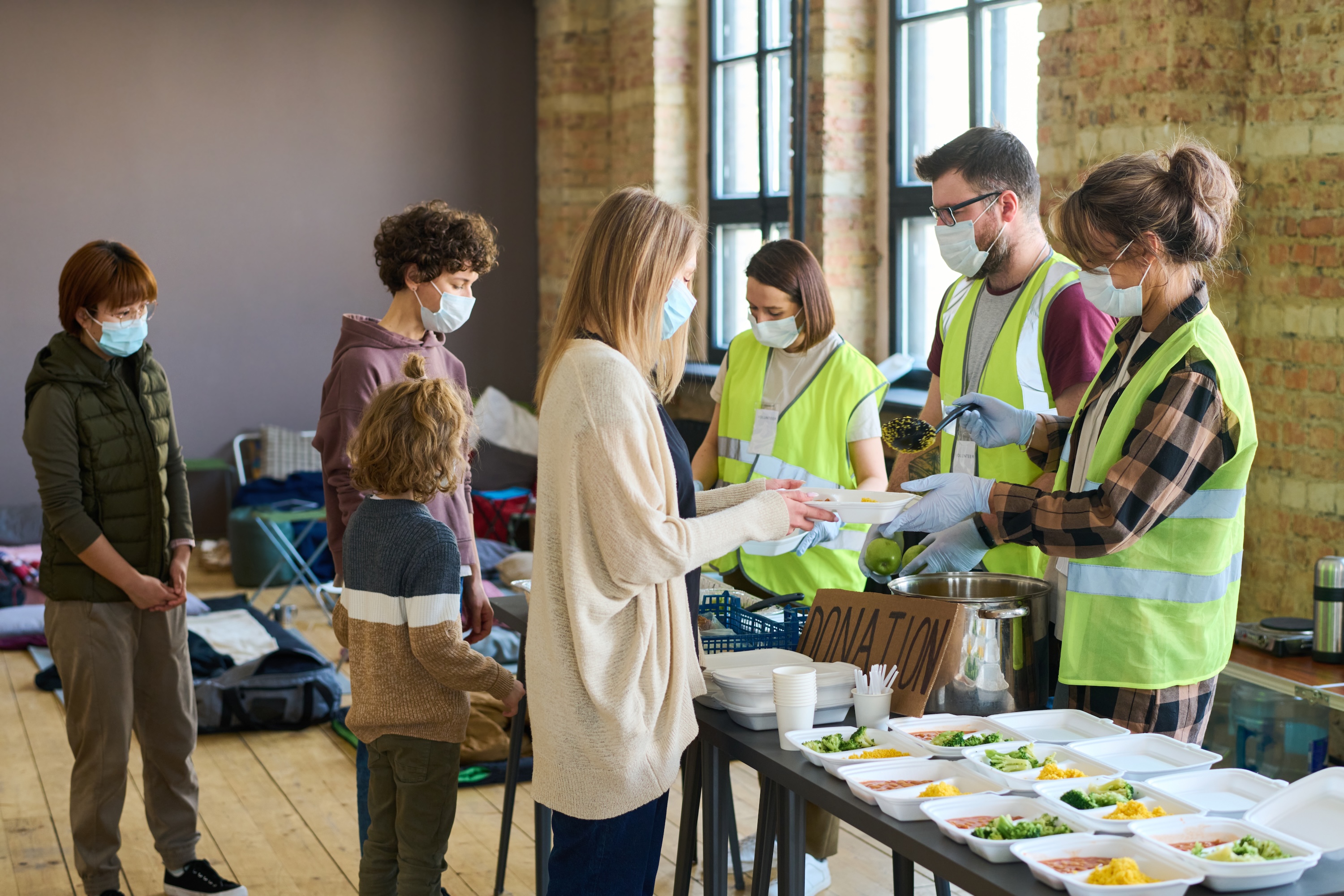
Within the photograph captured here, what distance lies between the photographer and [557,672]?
1759mm

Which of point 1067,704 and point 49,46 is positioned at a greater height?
point 49,46

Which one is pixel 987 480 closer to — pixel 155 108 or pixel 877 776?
pixel 877 776

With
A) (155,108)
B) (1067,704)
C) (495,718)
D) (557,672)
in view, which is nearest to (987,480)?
(1067,704)

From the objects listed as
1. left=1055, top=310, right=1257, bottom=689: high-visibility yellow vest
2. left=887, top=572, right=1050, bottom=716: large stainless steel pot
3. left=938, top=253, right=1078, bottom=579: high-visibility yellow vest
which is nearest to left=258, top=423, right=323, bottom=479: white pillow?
left=938, top=253, right=1078, bottom=579: high-visibility yellow vest

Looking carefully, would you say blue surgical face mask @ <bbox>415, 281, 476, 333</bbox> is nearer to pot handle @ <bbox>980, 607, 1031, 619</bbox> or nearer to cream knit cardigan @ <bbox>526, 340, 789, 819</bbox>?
cream knit cardigan @ <bbox>526, 340, 789, 819</bbox>

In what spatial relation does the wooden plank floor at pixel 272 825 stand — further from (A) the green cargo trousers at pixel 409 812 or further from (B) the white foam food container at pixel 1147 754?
(B) the white foam food container at pixel 1147 754

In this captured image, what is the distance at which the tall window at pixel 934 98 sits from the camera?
15.5 ft

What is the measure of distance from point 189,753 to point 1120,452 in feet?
→ 7.45

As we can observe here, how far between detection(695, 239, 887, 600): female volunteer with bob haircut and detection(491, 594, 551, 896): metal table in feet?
1.81

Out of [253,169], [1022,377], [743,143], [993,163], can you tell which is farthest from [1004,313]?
[253,169]

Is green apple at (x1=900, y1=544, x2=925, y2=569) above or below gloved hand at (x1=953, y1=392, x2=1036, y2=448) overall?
below

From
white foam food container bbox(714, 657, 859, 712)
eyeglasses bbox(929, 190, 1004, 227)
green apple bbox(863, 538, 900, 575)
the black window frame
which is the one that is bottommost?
white foam food container bbox(714, 657, 859, 712)

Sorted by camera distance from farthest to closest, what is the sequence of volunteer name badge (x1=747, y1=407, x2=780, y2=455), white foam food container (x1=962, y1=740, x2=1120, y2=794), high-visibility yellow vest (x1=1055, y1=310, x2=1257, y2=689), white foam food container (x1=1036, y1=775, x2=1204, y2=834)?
volunteer name badge (x1=747, y1=407, x2=780, y2=455)
high-visibility yellow vest (x1=1055, y1=310, x2=1257, y2=689)
white foam food container (x1=962, y1=740, x2=1120, y2=794)
white foam food container (x1=1036, y1=775, x2=1204, y2=834)

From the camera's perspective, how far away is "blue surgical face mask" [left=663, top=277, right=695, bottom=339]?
192cm
